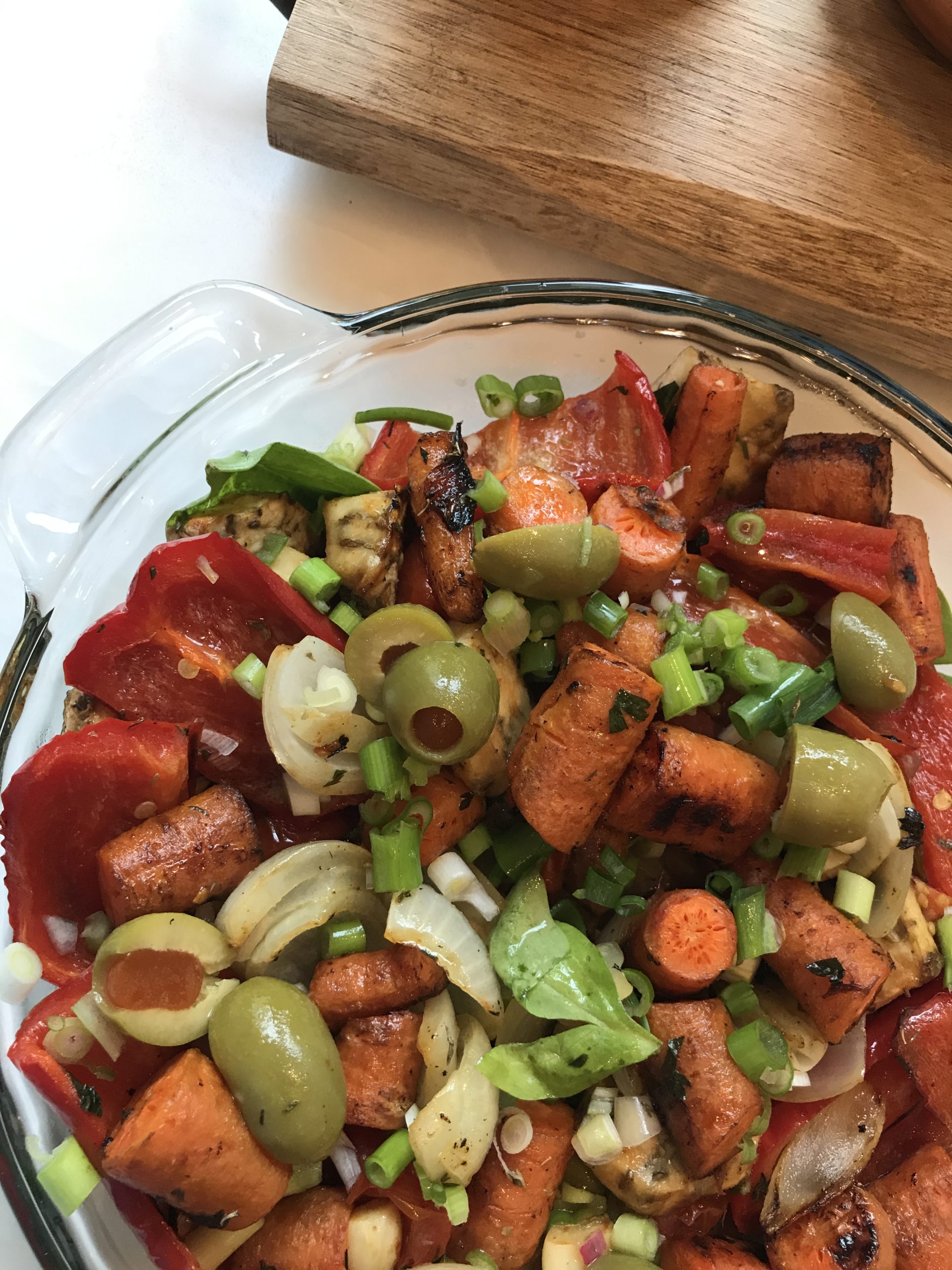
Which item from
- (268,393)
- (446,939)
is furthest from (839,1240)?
(268,393)

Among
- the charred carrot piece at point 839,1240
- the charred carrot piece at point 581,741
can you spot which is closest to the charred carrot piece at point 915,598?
the charred carrot piece at point 581,741

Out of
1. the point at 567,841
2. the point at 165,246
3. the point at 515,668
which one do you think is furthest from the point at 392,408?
the point at 165,246

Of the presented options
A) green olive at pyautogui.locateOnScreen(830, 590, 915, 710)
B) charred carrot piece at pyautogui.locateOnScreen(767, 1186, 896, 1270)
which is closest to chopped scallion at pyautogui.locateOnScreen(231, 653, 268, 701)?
green olive at pyautogui.locateOnScreen(830, 590, 915, 710)

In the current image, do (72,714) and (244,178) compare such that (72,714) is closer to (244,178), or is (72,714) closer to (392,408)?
(392,408)

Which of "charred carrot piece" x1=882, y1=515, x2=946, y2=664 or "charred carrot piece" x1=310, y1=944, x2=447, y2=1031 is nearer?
"charred carrot piece" x1=310, y1=944, x2=447, y2=1031

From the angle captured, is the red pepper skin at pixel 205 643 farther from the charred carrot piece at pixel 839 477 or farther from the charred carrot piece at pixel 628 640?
the charred carrot piece at pixel 839 477

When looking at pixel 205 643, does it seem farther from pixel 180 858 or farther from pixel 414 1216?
pixel 414 1216

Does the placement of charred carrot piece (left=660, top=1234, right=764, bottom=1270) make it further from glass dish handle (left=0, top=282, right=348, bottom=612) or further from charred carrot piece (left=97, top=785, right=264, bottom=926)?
glass dish handle (left=0, top=282, right=348, bottom=612)
